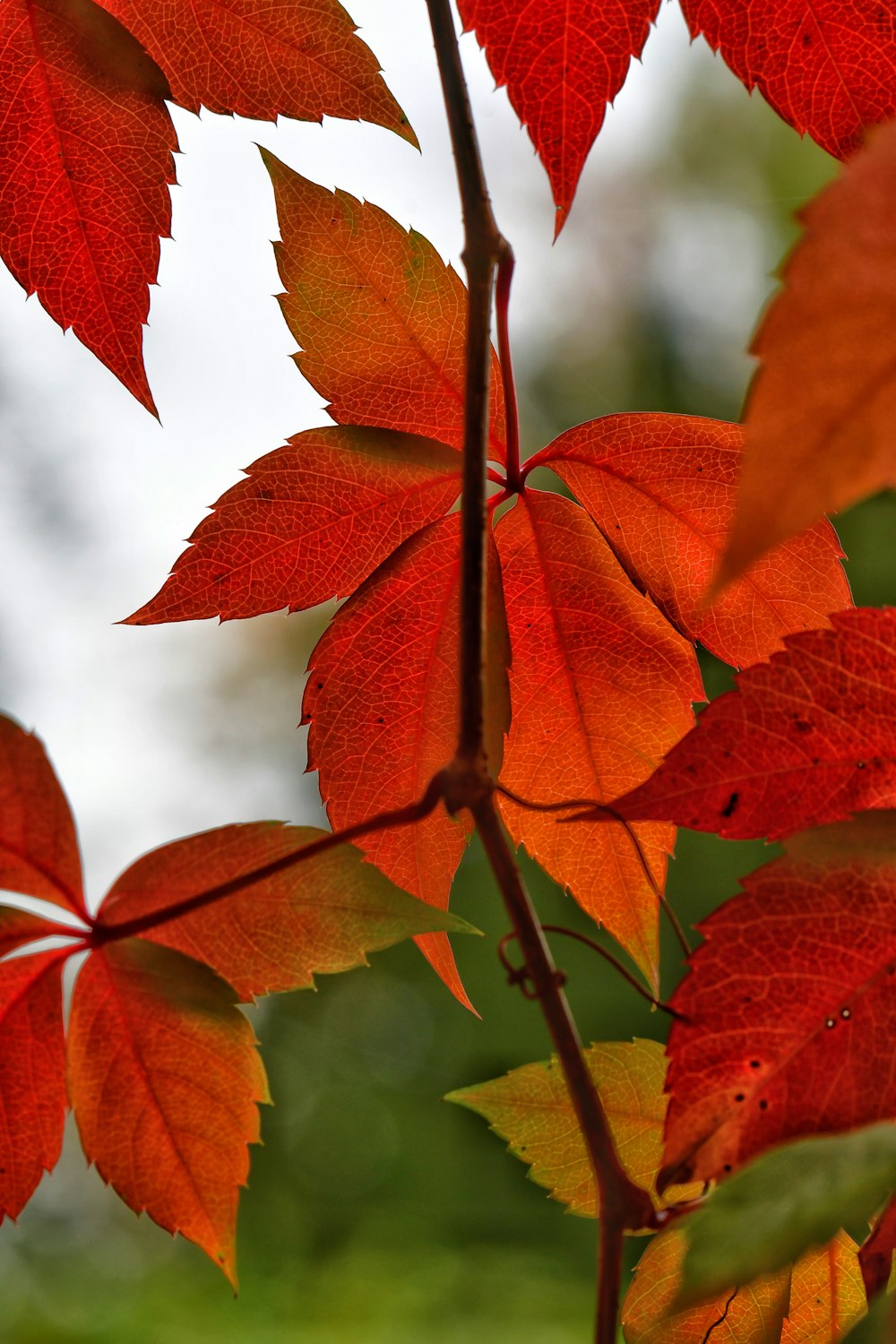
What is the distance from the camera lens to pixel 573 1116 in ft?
1.17

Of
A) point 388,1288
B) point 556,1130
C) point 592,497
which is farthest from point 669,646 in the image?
point 388,1288

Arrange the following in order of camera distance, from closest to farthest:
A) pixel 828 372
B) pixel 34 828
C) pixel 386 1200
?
pixel 828 372, pixel 34 828, pixel 386 1200

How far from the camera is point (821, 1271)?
34 centimetres

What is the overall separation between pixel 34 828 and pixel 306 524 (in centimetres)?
13

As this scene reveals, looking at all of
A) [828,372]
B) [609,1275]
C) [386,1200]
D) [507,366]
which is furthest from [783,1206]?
[386,1200]

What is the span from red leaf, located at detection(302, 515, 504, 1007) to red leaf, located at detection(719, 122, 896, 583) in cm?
18

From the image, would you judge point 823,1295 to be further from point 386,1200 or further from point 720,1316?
point 386,1200

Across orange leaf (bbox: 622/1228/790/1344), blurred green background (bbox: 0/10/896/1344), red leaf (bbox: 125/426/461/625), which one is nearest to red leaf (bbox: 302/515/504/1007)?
red leaf (bbox: 125/426/461/625)

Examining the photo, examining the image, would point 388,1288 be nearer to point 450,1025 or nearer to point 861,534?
point 450,1025

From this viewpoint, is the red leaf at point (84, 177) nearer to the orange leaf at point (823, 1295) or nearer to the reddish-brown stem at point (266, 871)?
the reddish-brown stem at point (266, 871)

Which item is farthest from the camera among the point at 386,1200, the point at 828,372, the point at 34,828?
the point at 386,1200

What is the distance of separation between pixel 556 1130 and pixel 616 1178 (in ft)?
0.43

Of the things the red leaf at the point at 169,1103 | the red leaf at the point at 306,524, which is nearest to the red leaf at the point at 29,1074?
the red leaf at the point at 169,1103

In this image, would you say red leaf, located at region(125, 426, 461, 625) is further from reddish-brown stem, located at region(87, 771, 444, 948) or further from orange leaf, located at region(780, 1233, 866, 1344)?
orange leaf, located at region(780, 1233, 866, 1344)
